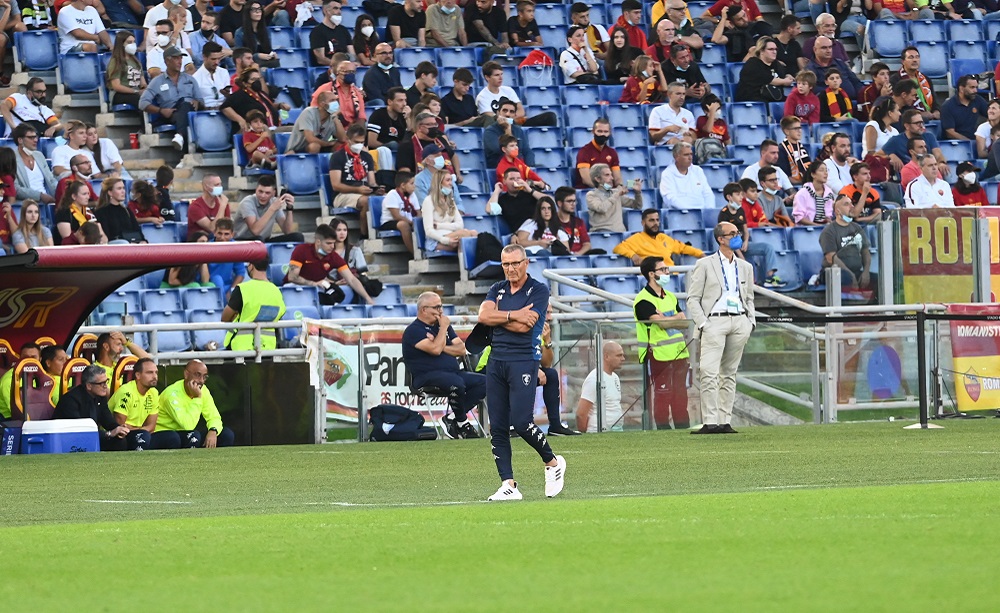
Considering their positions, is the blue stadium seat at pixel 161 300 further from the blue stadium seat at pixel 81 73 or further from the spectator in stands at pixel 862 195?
the spectator in stands at pixel 862 195

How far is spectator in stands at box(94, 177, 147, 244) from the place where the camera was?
21.0 m

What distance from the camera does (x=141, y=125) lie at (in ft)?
80.1

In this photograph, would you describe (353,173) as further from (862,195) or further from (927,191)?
(927,191)

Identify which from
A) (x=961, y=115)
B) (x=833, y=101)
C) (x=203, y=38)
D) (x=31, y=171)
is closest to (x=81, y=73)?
(x=203, y=38)

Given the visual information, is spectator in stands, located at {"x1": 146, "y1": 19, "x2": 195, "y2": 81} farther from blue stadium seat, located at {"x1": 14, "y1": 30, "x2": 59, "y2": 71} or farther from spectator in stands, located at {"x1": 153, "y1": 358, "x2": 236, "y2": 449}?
spectator in stands, located at {"x1": 153, "y1": 358, "x2": 236, "y2": 449}

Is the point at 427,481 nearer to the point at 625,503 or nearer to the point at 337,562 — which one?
the point at 625,503

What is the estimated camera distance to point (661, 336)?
21000 millimetres

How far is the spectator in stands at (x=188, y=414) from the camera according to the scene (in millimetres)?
18906

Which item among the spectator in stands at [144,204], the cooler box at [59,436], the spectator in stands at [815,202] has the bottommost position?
the cooler box at [59,436]

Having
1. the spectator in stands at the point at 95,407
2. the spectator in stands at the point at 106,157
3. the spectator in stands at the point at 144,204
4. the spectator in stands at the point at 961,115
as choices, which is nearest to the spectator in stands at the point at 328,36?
the spectator in stands at the point at 106,157

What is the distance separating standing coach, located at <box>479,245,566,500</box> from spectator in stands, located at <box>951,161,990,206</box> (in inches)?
576

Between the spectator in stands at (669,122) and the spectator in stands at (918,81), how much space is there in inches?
167

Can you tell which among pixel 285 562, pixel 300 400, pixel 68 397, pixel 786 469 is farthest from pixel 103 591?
pixel 300 400

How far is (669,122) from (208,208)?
24.4 ft
